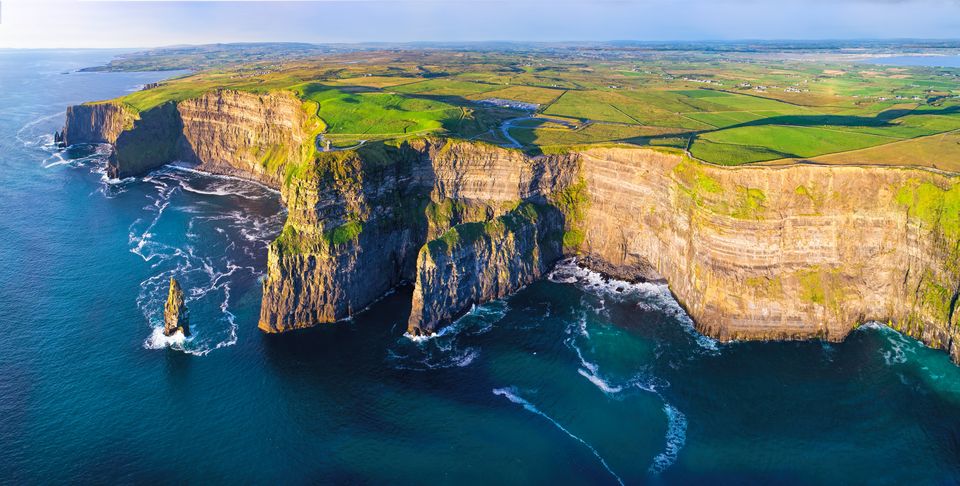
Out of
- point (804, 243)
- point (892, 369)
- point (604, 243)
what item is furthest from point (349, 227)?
point (892, 369)

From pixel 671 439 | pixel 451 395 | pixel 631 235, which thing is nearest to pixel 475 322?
pixel 451 395

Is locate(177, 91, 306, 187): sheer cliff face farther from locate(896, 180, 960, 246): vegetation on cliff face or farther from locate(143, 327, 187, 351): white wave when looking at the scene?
locate(896, 180, 960, 246): vegetation on cliff face

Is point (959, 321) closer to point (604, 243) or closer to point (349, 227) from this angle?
point (604, 243)

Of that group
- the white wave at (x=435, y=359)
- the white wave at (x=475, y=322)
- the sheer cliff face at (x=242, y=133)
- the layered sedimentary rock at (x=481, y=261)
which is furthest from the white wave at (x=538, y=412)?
the sheer cliff face at (x=242, y=133)

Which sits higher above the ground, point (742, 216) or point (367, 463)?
point (742, 216)

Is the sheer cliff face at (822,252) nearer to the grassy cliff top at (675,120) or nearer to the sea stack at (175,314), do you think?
the grassy cliff top at (675,120)

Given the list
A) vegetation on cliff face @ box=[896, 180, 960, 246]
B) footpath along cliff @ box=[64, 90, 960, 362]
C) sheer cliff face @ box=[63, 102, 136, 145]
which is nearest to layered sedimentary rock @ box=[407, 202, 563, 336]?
footpath along cliff @ box=[64, 90, 960, 362]

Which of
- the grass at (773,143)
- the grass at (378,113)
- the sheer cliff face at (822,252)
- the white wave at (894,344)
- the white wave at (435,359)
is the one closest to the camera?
the white wave at (435,359)
